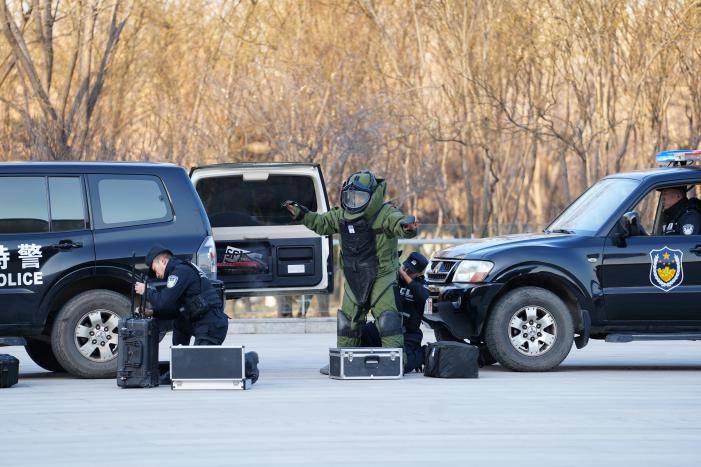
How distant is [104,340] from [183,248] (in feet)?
3.63

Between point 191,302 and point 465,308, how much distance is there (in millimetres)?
2751

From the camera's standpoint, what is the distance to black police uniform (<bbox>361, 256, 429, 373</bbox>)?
14.3 m

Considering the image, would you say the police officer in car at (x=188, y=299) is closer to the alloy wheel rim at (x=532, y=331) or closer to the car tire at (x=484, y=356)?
the alloy wheel rim at (x=532, y=331)

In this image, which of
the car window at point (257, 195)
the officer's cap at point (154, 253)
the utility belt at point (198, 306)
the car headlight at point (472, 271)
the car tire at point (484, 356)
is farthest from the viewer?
the car window at point (257, 195)

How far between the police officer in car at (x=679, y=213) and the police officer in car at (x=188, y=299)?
14.2 ft

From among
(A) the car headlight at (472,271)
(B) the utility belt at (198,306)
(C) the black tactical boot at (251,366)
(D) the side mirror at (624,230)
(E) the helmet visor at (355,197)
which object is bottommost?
(C) the black tactical boot at (251,366)

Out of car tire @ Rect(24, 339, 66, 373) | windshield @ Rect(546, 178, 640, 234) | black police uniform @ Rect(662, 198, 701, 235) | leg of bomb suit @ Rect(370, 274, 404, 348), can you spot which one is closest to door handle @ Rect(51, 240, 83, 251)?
car tire @ Rect(24, 339, 66, 373)

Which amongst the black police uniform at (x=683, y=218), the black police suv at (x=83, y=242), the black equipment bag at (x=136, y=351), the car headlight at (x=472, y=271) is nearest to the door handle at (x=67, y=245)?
the black police suv at (x=83, y=242)

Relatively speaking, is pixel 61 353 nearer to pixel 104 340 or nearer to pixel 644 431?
pixel 104 340

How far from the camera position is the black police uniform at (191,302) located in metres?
13.0

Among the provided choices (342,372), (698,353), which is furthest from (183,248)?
(698,353)

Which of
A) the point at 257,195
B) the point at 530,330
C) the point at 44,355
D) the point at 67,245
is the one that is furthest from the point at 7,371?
the point at 530,330

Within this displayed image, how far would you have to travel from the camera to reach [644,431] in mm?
10125

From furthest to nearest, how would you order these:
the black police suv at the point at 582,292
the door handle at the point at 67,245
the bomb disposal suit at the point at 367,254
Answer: the black police suv at the point at 582,292
the bomb disposal suit at the point at 367,254
the door handle at the point at 67,245
